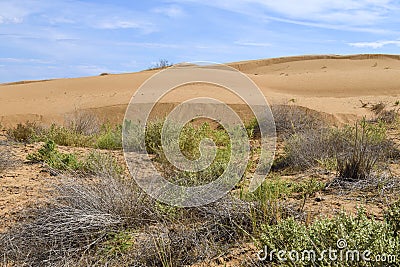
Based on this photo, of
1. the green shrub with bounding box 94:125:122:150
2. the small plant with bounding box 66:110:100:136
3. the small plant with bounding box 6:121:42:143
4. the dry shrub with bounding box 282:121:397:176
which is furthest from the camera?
the small plant with bounding box 66:110:100:136

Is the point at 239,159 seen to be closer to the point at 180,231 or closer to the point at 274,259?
the point at 180,231

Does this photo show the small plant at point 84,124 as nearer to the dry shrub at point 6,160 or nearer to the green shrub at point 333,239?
the dry shrub at point 6,160

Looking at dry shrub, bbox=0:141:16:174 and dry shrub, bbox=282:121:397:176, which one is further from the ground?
dry shrub, bbox=0:141:16:174

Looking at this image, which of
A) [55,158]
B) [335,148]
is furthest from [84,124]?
[335,148]

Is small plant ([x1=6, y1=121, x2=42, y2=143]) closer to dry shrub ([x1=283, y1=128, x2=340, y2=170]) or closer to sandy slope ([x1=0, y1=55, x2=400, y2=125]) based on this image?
sandy slope ([x1=0, y1=55, x2=400, y2=125])

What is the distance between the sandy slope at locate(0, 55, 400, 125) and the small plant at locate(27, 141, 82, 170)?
525 cm

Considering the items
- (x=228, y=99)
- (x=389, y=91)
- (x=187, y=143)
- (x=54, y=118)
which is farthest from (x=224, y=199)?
(x=389, y=91)

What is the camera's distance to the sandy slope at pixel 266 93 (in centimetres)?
1234

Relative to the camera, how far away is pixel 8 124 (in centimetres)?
1084

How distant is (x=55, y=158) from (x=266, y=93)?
43.2 ft

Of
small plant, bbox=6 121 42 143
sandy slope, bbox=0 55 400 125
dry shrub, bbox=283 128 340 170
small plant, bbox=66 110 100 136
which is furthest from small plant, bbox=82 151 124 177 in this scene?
sandy slope, bbox=0 55 400 125

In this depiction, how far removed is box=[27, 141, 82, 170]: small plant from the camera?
527 cm

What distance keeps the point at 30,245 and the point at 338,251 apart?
2.30 meters

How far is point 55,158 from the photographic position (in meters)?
5.44
